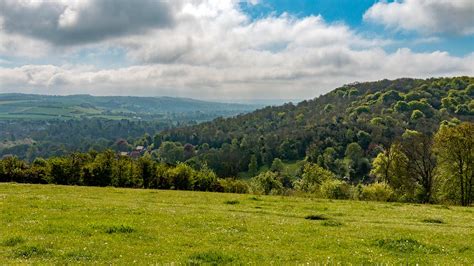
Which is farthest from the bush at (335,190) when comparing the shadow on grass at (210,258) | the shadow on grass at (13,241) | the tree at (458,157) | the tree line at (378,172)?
the shadow on grass at (13,241)

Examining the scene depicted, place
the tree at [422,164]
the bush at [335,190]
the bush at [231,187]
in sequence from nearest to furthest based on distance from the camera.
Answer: the tree at [422,164]
the bush at [231,187]
the bush at [335,190]

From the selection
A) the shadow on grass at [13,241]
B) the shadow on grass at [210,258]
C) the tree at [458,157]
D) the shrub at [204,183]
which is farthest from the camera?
the shrub at [204,183]

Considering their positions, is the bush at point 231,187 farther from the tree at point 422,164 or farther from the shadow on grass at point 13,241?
the shadow on grass at point 13,241

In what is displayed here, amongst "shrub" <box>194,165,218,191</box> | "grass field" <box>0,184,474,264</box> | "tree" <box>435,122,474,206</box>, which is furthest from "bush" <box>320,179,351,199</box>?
"grass field" <box>0,184,474,264</box>

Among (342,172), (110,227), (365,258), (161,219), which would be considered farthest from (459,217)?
(342,172)

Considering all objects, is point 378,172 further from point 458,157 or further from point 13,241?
point 13,241

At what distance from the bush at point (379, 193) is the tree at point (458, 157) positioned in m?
10.3

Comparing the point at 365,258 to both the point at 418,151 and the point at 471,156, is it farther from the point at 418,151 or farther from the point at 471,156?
the point at 418,151

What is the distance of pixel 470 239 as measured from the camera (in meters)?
20.6

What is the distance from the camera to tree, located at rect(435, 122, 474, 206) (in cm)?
5916

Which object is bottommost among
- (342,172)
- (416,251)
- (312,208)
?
(342,172)

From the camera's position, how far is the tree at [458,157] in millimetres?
59156

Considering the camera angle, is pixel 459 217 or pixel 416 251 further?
pixel 459 217

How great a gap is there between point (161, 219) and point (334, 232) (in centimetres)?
992
